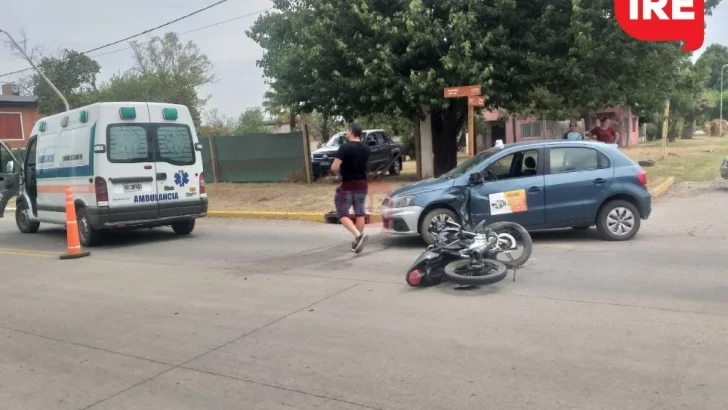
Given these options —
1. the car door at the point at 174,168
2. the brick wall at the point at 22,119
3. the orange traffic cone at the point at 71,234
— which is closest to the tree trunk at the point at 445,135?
the car door at the point at 174,168

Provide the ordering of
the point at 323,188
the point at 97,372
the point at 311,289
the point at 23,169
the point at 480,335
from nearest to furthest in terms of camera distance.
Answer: the point at 97,372 < the point at 480,335 < the point at 311,289 < the point at 23,169 < the point at 323,188

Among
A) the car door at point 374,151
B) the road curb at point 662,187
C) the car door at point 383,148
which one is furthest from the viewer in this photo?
the car door at point 383,148

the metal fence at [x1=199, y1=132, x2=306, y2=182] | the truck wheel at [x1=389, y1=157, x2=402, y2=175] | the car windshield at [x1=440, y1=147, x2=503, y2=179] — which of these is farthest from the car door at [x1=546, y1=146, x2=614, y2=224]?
the truck wheel at [x1=389, y1=157, x2=402, y2=175]

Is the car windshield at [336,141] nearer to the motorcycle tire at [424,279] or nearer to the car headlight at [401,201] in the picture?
the car headlight at [401,201]

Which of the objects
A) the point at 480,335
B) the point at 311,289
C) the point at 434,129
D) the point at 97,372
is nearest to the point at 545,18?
the point at 434,129

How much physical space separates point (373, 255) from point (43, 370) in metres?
4.87

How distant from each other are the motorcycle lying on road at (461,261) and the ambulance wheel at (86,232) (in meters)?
6.68

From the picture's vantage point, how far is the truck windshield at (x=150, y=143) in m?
10.6

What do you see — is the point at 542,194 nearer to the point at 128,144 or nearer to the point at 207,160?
the point at 128,144

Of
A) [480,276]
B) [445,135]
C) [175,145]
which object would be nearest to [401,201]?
[480,276]

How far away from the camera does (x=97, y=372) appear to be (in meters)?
4.82

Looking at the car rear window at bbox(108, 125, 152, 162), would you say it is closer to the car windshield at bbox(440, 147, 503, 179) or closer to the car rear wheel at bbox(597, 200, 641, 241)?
the car windshield at bbox(440, 147, 503, 179)

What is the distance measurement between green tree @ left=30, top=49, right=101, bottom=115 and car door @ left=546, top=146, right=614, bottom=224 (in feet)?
129

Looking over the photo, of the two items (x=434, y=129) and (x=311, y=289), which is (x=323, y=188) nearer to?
(x=434, y=129)
